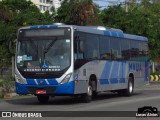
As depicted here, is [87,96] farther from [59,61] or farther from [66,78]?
[59,61]

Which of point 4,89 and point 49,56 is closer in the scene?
point 49,56

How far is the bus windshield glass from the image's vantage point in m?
20.0

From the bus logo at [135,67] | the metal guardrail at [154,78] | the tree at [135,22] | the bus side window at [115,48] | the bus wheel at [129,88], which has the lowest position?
the metal guardrail at [154,78]

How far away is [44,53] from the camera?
2022cm

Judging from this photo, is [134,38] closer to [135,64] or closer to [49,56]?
[135,64]

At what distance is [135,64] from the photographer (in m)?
27.6

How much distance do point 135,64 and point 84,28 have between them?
23.0ft

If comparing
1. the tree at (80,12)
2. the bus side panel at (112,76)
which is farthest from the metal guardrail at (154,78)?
the bus side panel at (112,76)

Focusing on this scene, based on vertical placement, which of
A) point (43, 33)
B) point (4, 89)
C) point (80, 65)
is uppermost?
point (43, 33)

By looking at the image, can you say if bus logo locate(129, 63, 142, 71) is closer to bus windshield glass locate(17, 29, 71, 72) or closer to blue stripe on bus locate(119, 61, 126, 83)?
blue stripe on bus locate(119, 61, 126, 83)

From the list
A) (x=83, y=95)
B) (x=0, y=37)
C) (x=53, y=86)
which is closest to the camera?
(x=53, y=86)

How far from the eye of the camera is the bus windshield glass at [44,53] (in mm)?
19984

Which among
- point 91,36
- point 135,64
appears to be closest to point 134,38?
point 135,64

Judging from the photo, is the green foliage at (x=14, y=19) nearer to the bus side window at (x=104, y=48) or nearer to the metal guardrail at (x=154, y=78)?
the bus side window at (x=104, y=48)
